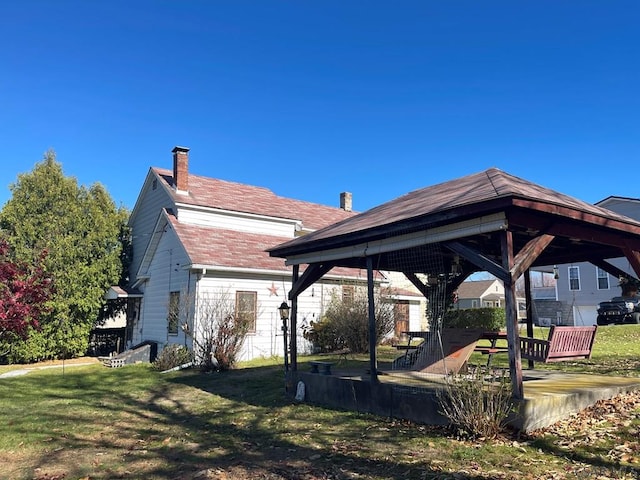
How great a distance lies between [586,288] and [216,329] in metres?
27.0

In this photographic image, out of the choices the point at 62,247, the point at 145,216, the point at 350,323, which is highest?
the point at 145,216

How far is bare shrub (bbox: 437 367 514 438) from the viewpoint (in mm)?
5816

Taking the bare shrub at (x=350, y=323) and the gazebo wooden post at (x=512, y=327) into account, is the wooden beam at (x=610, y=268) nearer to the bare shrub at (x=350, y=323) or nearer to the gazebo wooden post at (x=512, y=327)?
the gazebo wooden post at (x=512, y=327)

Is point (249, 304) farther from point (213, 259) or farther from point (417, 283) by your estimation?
point (417, 283)

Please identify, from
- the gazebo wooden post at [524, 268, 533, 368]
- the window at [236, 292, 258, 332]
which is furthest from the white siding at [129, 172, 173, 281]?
the gazebo wooden post at [524, 268, 533, 368]

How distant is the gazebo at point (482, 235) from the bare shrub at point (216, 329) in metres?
4.64

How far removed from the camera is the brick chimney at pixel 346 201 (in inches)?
1163

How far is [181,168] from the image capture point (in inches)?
802

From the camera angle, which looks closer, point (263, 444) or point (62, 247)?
point (263, 444)

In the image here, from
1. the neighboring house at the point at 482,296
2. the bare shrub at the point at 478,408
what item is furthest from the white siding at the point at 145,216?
the neighboring house at the point at 482,296

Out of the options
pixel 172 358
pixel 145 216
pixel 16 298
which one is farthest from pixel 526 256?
pixel 145 216

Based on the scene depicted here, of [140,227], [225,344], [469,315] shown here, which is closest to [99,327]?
[140,227]

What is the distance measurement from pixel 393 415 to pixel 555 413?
227cm

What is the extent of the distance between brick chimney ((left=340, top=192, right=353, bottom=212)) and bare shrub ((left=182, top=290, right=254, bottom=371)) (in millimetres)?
14602
